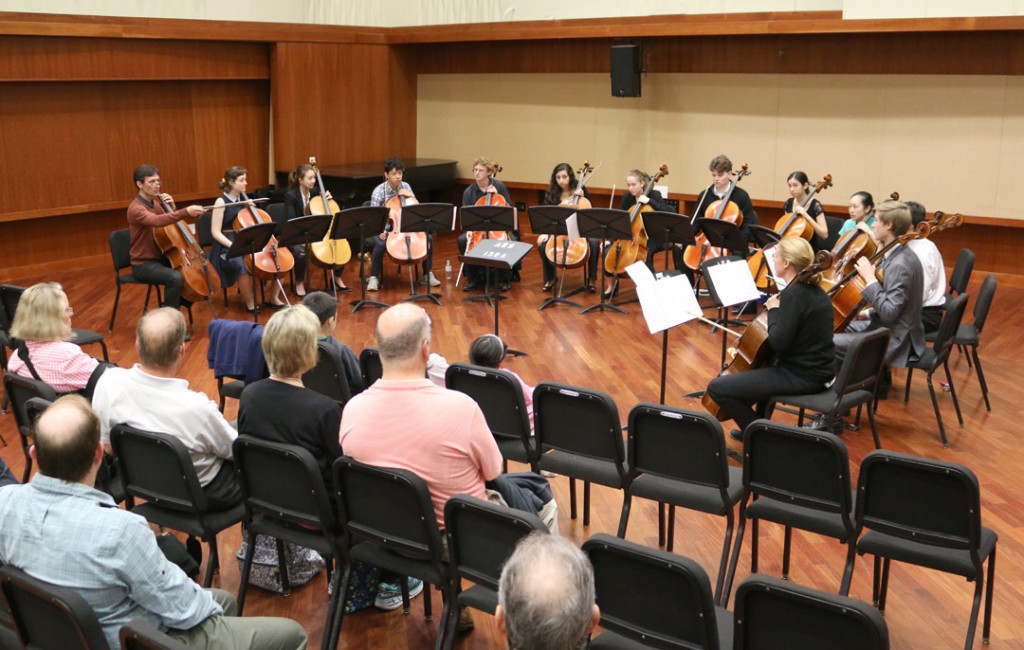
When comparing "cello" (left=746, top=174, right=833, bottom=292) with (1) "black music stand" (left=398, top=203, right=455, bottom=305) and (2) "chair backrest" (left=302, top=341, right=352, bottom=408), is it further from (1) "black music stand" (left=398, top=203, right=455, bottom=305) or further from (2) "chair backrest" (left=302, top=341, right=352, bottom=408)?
(2) "chair backrest" (left=302, top=341, right=352, bottom=408)

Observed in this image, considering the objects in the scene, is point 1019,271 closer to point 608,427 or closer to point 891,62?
point 891,62

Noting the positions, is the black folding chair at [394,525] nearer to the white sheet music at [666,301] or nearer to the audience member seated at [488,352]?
the audience member seated at [488,352]

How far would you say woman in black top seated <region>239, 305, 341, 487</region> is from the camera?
3.73m

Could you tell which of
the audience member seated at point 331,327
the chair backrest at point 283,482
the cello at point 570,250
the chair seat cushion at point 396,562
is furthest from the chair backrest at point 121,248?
the chair seat cushion at point 396,562

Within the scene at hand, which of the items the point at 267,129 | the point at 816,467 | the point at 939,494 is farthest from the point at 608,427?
the point at 267,129

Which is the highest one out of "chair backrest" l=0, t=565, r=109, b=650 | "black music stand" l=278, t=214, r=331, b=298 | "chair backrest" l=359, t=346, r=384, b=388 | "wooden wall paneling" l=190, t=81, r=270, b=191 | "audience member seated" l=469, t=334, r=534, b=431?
"wooden wall paneling" l=190, t=81, r=270, b=191

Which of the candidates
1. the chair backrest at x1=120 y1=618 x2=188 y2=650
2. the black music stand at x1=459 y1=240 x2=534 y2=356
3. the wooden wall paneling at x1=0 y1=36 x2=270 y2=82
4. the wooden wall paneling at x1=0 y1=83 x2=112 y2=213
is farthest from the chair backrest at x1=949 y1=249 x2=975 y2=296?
the wooden wall paneling at x1=0 y1=83 x2=112 y2=213

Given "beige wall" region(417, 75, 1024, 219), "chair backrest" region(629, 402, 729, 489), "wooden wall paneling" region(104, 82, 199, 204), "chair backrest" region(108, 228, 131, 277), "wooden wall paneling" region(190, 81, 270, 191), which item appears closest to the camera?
"chair backrest" region(629, 402, 729, 489)

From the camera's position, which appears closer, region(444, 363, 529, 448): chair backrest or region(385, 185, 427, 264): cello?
region(444, 363, 529, 448): chair backrest

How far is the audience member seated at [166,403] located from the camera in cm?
380

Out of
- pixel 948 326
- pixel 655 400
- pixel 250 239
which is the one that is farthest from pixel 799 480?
pixel 250 239

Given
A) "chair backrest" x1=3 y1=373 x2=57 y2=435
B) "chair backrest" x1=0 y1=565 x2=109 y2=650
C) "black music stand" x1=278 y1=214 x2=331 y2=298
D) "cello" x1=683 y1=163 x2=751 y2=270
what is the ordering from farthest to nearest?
"cello" x1=683 y1=163 x2=751 y2=270, "black music stand" x1=278 y1=214 x2=331 y2=298, "chair backrest" x1=3 y1=373 x2=57 y2=435, "chair backrest" x1=0 y1=565 x2=109 y2=650

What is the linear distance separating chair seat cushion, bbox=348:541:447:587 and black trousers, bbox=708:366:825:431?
255 centimetres

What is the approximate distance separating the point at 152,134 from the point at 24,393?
7516 mm
